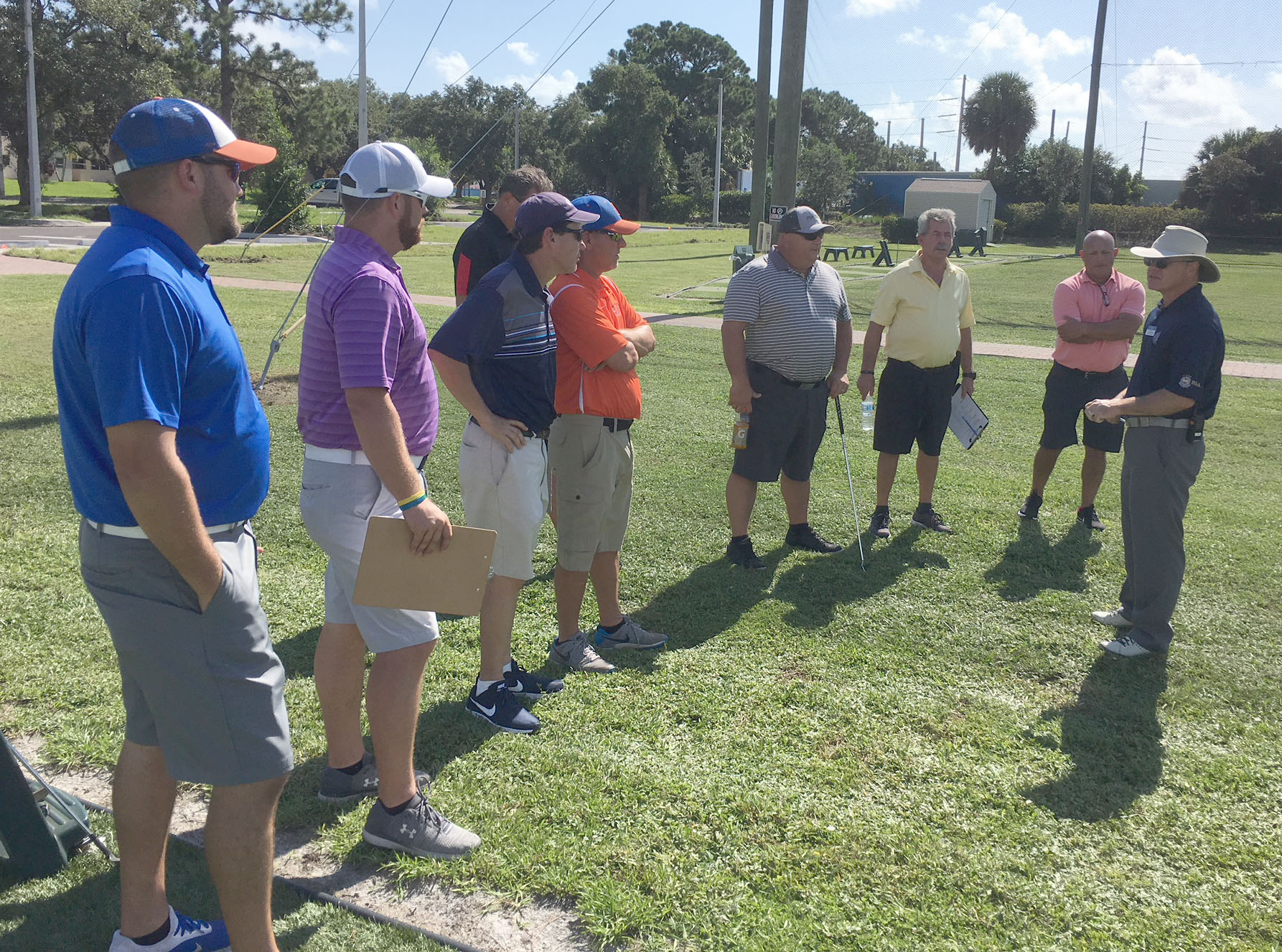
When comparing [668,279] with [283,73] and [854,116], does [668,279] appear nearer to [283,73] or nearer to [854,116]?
[283,73]

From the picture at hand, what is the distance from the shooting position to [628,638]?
14.8 feet

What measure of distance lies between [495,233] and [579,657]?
2205mm

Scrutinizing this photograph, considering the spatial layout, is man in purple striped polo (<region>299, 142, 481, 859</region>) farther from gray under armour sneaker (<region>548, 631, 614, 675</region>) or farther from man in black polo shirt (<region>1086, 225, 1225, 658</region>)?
man in black polo shirt (<region>1086, 225, 1225, 658</region>)

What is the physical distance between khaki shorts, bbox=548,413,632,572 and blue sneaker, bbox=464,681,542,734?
71 centimetres

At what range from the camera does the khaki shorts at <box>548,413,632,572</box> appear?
4164mm

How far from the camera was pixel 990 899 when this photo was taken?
2.84m

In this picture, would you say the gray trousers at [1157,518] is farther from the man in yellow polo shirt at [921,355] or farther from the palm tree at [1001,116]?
the palm tree at [1001,116]

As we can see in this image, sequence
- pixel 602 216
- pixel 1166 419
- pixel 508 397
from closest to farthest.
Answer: pixel 508 397, pixel 602 216, pixel 1166 419

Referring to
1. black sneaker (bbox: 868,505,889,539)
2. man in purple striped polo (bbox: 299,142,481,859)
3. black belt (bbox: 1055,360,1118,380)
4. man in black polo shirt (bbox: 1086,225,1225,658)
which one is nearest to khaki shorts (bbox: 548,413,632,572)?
man in purple striped polo (bbox: 299,142,481,859)

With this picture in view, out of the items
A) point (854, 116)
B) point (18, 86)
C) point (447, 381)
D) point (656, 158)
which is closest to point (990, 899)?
point (447, 381)

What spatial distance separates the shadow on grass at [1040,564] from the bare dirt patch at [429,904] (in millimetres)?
3392

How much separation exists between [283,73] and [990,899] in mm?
46577

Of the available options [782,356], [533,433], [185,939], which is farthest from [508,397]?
[782,356]

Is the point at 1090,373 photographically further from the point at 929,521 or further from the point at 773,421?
the point at 773,421
